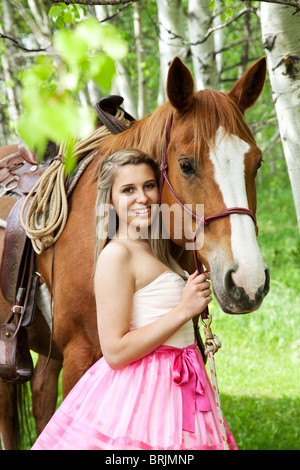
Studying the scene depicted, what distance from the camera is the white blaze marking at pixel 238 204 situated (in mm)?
1549

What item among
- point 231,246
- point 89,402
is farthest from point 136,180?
point 89,402

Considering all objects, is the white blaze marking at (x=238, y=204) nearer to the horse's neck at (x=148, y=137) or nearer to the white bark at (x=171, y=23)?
the horse's neck at (x=148, y=137)

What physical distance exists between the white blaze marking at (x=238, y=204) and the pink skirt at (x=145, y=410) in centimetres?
40

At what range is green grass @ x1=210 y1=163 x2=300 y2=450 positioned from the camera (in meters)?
3.72

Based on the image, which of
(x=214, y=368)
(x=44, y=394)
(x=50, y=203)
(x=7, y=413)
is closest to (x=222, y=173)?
(x=214, y=368)

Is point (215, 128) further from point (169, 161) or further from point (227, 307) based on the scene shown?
A: point (227, 307)

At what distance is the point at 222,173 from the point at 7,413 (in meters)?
2.33

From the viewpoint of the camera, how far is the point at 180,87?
77.4 inches

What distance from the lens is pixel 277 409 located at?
4074 mm

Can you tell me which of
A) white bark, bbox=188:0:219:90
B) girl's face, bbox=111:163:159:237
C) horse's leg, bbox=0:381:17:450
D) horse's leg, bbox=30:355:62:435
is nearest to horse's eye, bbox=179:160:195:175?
girl's face, bbox=111:163:159:237

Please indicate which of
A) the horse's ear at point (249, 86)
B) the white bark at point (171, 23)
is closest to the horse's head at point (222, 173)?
the horse's ear at point (249, 86)

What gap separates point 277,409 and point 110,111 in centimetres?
281

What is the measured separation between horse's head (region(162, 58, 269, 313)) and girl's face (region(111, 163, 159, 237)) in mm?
110

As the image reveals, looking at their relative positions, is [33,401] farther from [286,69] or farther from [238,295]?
[286,69]
